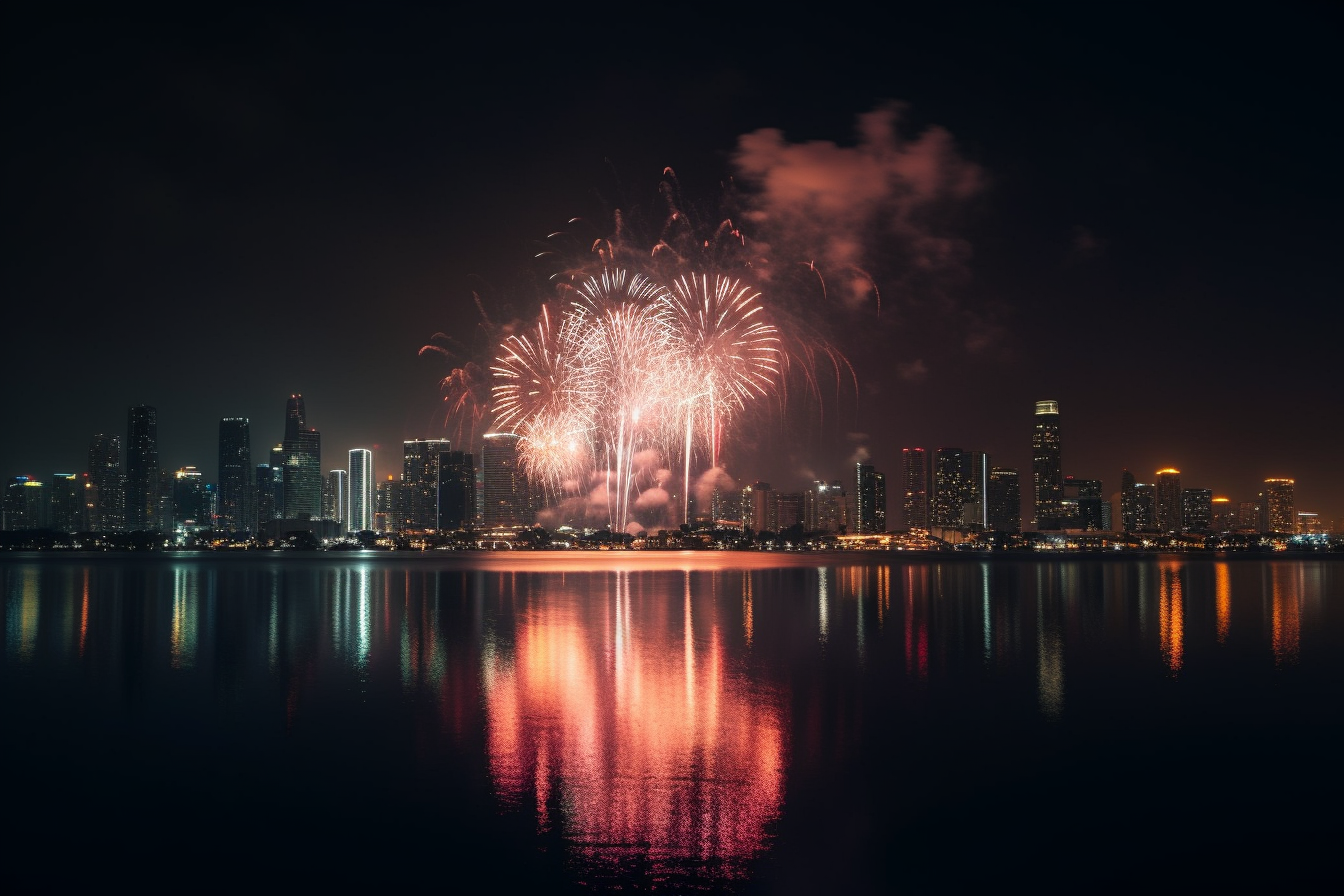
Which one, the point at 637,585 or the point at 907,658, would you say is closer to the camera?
the point at 907,658

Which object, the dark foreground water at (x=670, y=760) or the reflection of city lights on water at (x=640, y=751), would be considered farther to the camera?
the reflection of city lights on water at (x=640, y=751)

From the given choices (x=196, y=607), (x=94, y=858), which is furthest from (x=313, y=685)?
(x=196, y=607)

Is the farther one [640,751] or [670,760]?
[640,751]

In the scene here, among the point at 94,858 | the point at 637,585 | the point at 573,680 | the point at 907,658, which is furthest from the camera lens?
the point at 637,585

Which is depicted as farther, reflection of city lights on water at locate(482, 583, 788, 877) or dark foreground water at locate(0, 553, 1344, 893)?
reflection of city lights on water at locate(482, 583, 788, 877)

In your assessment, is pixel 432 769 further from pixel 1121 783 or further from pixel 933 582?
pixel 933 582
